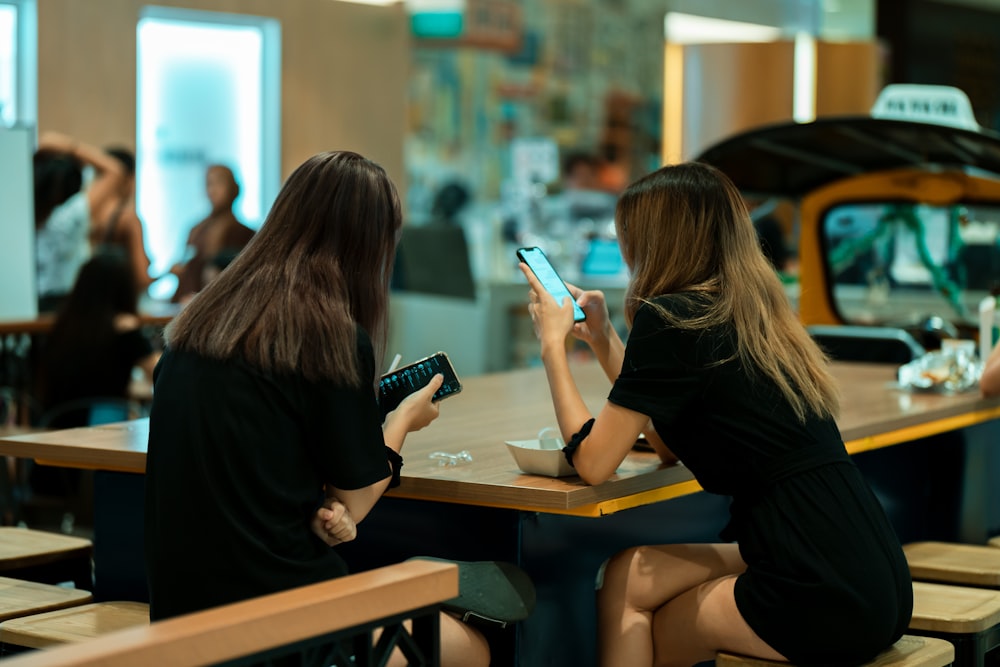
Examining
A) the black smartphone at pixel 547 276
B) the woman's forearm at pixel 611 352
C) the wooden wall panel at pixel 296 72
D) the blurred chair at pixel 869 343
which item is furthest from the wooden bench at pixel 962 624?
the wooden wall panel at pixel 296 72

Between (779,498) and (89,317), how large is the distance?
3.84 m

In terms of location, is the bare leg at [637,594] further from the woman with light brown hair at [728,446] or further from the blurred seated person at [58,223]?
the blurred seated person at [58,223]

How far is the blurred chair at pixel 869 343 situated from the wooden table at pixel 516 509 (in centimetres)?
165

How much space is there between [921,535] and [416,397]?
2.12m

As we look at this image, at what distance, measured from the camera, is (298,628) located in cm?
179

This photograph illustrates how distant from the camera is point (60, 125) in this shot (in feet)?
24.8

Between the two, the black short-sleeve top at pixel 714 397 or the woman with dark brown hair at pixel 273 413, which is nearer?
the woman with dark brown hair at pixel 273 413

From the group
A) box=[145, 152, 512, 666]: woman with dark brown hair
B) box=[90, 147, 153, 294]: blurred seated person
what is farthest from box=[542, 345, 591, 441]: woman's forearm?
box=[90, 147, 153, 294]: blurred seated person

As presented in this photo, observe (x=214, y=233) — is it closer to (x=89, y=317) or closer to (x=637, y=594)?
(x=89, y=317)

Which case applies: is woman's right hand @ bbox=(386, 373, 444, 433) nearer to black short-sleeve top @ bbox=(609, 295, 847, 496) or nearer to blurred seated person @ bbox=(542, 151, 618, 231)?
black short-sleeve top @ bbox=(609, 295, 847, 496)

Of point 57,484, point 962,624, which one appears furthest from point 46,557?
point 57,484

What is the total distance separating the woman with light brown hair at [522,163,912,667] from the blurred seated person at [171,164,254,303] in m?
5.45

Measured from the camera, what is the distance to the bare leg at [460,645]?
236cm

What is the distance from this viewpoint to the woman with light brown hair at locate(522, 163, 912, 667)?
2453 mm
